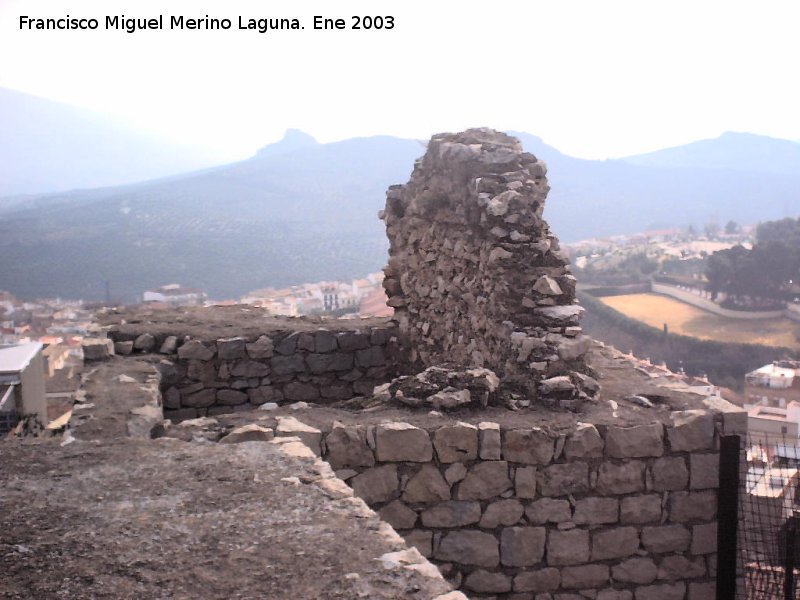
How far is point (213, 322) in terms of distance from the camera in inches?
340

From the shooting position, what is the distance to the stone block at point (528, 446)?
4.74 meters

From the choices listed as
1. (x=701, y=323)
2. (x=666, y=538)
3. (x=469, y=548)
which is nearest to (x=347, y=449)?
(x=469, y=548)

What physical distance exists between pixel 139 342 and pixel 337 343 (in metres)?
1.91

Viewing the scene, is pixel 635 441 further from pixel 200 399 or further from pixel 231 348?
pixel 200 399

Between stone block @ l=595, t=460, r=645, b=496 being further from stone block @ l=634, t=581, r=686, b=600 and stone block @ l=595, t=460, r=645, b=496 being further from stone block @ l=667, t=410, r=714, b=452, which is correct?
stone block @ l=634, t=581, r=686, b=600

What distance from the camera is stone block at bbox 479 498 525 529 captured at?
15.6ft

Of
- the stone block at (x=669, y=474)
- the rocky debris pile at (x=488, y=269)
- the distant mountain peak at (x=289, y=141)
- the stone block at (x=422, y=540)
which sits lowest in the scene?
the stone block at (x=422, y=540)

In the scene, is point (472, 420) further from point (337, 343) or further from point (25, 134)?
point (25, 134)

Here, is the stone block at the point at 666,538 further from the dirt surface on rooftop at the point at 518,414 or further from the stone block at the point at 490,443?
the stone block at the point at 490,443

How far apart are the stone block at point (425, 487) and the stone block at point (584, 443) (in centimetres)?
76

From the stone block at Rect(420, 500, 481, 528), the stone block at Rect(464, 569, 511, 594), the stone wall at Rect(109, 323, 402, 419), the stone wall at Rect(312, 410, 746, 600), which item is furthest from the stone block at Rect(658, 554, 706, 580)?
the stone wall at Rect(109, 323, 402, 419)

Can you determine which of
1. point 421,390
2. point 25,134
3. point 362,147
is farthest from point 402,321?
point 362,147

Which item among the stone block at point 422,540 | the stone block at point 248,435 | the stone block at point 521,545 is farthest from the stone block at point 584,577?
the stone block at point 248,435

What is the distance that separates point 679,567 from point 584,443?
1043 mm
